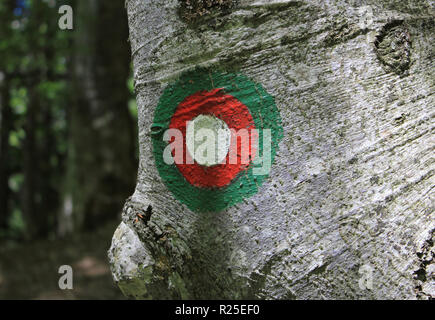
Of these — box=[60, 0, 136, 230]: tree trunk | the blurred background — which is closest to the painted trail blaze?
the blurred background

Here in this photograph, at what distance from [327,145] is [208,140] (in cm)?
31

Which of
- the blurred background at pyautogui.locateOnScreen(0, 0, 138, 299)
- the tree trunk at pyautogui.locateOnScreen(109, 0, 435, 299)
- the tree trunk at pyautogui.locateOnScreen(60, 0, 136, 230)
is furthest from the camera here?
the tree trunk at pyautogui.locateOnScreen(60, 0, 136, 230)

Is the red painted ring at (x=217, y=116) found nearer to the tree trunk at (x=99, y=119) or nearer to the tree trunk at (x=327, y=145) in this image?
the tree trunk at (x=327, y=145)

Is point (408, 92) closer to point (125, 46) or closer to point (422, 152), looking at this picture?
point (422, 152)

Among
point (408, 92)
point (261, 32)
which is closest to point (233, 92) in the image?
point (261, 32)

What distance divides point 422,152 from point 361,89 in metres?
0.22

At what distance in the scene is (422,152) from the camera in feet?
3.05

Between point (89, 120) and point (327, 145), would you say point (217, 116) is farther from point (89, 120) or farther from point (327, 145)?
point (89, 120)

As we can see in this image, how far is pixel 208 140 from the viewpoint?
3.24ft

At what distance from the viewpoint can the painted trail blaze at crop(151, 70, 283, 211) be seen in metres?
0.95

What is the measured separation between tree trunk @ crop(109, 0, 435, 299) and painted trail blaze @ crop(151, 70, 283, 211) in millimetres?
22

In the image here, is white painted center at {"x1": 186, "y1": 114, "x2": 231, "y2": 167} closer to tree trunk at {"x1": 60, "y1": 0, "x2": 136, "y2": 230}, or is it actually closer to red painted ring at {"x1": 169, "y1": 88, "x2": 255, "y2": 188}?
red painted ring at {"x1": 169, "y1": 88, "x2": 255, "y2": 188}

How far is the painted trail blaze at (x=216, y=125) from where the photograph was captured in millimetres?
954
